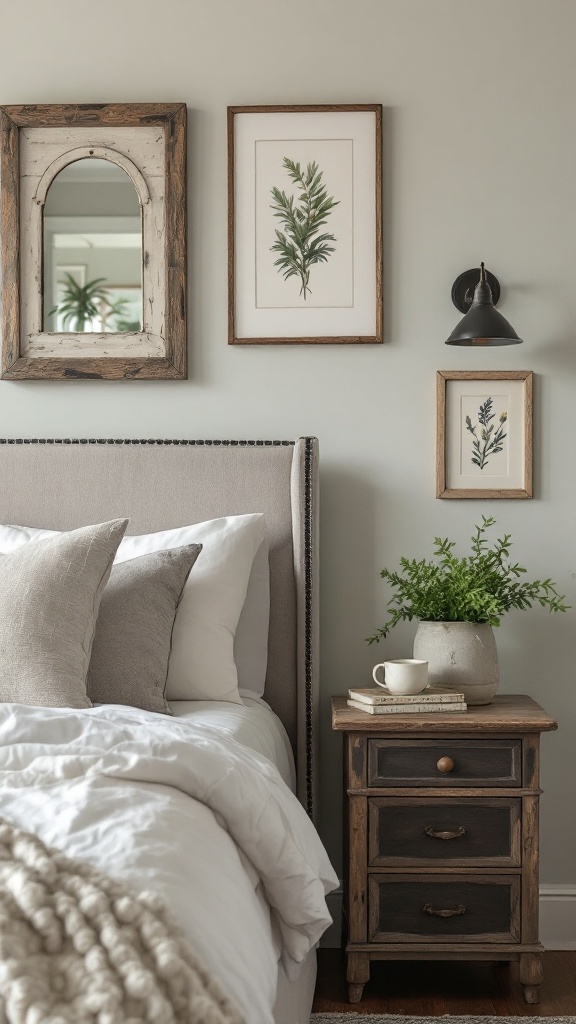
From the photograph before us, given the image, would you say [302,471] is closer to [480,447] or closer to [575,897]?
[480,447]

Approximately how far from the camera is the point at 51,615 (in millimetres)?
1894

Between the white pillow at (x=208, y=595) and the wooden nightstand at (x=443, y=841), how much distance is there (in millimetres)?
321

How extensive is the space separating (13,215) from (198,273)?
54 cm

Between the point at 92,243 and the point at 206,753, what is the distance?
1.71m

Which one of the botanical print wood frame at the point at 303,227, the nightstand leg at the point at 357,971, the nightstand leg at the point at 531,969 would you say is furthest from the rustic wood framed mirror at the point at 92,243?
the nightstand leg at the point at 531,969

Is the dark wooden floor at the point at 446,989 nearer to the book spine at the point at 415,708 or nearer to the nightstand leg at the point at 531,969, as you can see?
the nightstand leg at the point at 531,969

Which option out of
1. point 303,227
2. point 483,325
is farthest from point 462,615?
point 303,227

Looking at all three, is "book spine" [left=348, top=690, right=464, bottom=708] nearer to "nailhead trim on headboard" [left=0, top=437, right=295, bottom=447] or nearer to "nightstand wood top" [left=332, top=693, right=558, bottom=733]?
"nightstand wood top" [left=332, top=693, right=558, bottom=733]

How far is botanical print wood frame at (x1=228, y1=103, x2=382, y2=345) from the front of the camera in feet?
8.53

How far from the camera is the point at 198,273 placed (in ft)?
8.66

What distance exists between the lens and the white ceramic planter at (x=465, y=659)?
7.52ft

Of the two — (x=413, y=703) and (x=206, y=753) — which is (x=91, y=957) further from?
(x=413, y=703)

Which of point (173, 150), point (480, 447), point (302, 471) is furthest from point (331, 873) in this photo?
point (173, 150)

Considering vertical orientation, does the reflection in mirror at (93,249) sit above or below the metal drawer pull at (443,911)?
above
